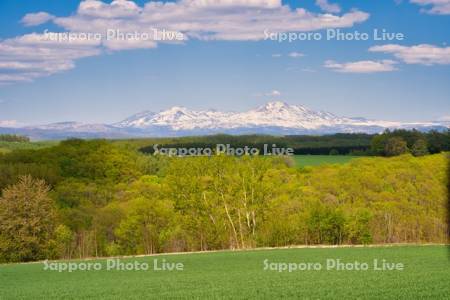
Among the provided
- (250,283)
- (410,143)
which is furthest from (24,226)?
(410,143)

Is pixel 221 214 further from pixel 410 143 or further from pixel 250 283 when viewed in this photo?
pixel 410 143

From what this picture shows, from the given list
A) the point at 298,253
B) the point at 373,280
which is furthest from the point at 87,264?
the point at 373,280

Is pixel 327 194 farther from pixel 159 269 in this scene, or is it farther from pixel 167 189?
pixel 159 269

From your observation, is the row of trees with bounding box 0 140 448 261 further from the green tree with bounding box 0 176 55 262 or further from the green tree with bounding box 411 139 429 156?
the green tree with bounding box 411 139 429 156

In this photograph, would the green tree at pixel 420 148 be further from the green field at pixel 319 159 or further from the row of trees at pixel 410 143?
the green field at pixel 319 159

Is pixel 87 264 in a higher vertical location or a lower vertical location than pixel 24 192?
lower

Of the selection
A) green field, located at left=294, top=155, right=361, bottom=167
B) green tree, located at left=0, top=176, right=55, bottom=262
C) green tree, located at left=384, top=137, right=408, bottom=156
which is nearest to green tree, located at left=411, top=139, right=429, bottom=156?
green tree, located at left=384, top=137, right=408, bottom=156
